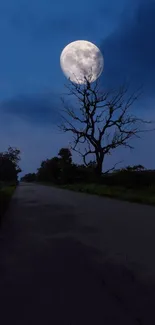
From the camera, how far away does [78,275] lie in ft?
20.1

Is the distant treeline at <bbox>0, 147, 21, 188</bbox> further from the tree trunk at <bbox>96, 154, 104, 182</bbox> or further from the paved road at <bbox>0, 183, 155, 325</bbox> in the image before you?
the paved road at <bbox>0, 183, 155, 325</bbox>

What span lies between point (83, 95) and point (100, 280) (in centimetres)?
3762

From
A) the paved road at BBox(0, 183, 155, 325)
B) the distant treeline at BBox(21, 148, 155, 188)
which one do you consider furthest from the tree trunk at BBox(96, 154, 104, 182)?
the paved road at BBox(0, 183, 155, 325)

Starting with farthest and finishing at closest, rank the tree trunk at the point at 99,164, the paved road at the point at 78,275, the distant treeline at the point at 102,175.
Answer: the tree trunk at the point at 99,164 → the distant treeline at the point at 102,175 → the paved road at the point at 78,275

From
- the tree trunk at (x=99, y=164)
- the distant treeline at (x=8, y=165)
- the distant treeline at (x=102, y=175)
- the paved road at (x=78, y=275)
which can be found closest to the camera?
the paved road at (x=78, y=275)

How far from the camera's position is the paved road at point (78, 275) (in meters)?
4.43

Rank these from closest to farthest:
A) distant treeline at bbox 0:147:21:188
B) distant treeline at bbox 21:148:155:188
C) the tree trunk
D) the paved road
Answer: the paved road → distant treeline at bbox 21:148:155:188 → the tree trunk → distant treeline at bbox 0:147:21:188

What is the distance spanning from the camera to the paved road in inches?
174

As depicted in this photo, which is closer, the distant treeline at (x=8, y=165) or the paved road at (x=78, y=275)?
the paved road at (x=78, y=275)

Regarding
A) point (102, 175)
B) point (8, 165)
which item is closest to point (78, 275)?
point (102, 175)

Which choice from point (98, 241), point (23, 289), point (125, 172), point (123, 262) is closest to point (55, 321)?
point (23, 289)

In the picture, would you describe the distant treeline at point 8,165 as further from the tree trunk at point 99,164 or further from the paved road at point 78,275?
the paved road at point 78,275

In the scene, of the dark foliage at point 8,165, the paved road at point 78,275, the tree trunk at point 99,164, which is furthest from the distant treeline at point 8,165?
the paved road at point 78,275

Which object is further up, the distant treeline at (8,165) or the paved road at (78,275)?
the distant treeline at (8,165)
